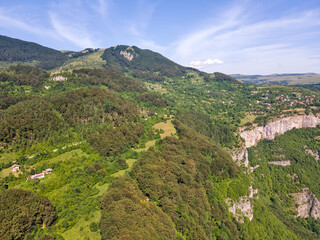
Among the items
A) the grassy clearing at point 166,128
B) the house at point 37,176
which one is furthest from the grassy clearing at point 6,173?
the grassy clearing at point 166,128

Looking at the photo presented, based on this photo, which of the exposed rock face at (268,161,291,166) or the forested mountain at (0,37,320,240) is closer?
the forested mountain at (0,37,320,240)

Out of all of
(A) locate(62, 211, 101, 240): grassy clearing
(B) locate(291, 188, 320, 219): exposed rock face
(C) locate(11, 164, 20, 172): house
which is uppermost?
(C) locate(11, 164, 20, 172): house

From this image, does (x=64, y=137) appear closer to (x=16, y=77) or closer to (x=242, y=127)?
(x=16, y=77)

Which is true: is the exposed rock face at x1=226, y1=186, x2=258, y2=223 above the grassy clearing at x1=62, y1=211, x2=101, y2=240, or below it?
below

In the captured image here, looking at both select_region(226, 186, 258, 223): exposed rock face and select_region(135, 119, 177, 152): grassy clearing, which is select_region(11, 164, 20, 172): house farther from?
select_region(226, 186, 258, 223): exposed rock face

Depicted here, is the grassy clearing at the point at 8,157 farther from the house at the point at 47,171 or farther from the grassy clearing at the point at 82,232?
the grassy clearing at the point at 82,232

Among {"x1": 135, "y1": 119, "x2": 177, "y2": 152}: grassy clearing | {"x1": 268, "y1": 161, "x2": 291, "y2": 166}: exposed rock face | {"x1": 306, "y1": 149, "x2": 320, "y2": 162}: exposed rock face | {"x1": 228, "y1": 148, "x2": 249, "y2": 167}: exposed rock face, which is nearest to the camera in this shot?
{"x1": 135, "y1": 119, "x2": 177, "y2": 152}: grassy clearing

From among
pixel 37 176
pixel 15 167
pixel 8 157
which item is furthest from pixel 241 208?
pixel 8 157

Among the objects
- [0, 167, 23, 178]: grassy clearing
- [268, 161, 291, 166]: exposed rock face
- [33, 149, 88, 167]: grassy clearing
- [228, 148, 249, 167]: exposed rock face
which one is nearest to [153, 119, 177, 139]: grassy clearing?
[228, 148, 249, 167]: exposed rock face
